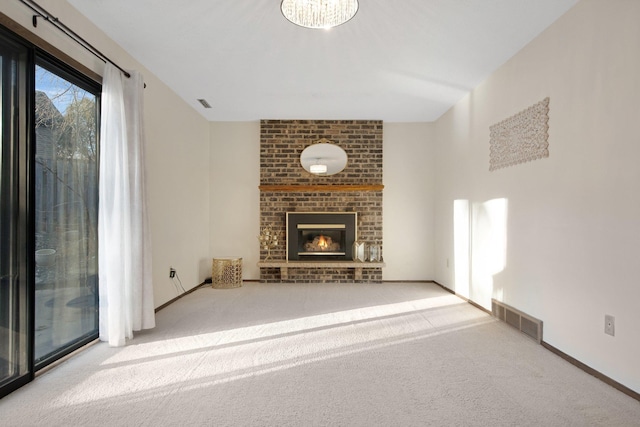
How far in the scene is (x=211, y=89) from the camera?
15.1 ft

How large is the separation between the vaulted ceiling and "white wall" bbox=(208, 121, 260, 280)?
1.06 meters

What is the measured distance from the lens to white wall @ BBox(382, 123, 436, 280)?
20.2 feet

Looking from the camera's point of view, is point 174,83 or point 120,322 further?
point 174,83

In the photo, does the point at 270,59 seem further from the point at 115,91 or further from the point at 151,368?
the point at 151,368

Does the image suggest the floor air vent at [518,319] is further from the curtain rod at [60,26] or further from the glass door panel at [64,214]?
the curtain rod at [60,26]

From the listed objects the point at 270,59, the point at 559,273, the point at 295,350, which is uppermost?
the point at 270,59

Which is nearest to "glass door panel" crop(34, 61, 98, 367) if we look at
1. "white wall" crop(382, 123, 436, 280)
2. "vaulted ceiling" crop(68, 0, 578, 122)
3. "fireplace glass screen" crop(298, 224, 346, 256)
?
"vaulted ceiling" crop(68, 0, 578, 122)

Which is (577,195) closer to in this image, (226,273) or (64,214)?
(64,214)

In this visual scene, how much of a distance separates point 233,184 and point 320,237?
164 cm

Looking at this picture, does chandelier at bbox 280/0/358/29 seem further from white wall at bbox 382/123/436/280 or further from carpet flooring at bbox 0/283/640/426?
white wall at bbox 382/123/436/280

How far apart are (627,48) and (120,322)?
3.95 meters

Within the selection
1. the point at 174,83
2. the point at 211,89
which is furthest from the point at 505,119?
the point at 174,83

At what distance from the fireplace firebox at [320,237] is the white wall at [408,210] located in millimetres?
605

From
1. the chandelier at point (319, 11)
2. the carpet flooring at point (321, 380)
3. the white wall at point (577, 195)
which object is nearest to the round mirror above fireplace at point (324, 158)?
the white wall at point (577, 195)
